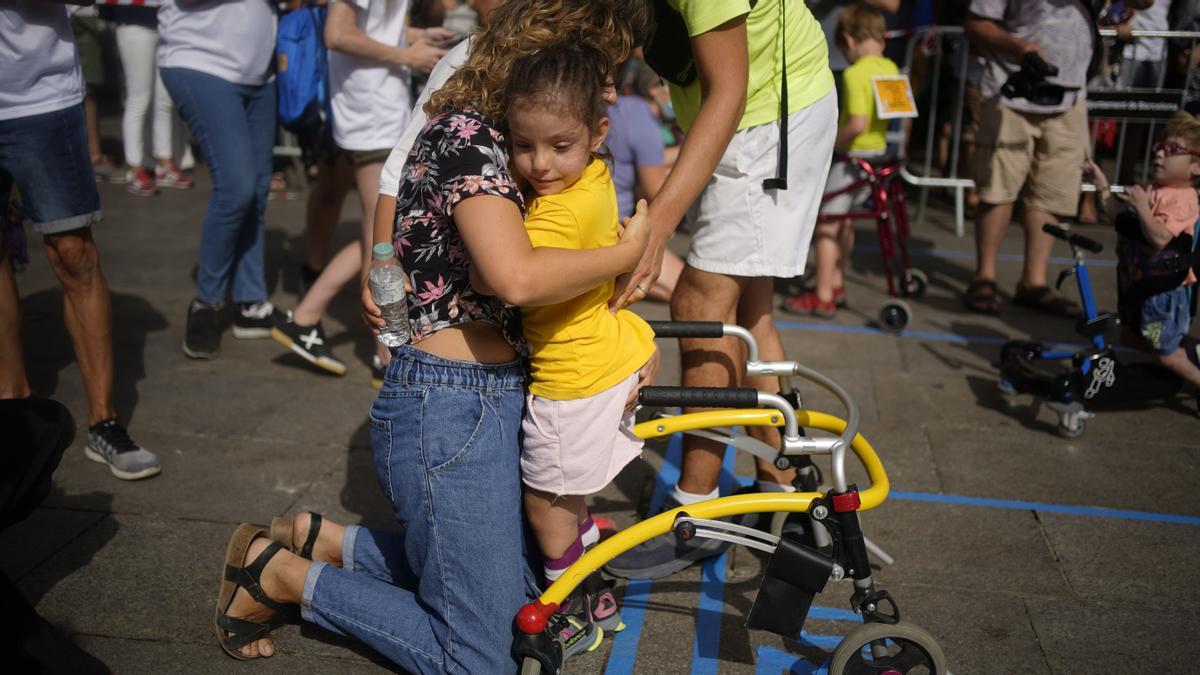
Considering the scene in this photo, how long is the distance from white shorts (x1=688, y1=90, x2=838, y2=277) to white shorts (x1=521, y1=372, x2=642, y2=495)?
2.56 ft

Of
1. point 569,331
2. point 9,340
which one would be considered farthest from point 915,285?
point 9,340

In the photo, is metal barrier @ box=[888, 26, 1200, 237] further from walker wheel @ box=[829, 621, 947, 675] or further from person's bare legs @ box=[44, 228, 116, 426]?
person's bare legs @ box=[44, 228, 116, 426]

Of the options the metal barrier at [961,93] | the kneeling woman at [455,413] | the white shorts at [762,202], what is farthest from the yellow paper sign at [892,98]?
the kneeling woman at [455,413]

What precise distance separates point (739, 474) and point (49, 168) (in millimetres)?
2781

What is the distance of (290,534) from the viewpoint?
3.04 m

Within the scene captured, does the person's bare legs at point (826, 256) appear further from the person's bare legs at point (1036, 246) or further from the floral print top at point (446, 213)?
the floral print top at point (446, 213)

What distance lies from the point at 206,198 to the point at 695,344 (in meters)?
6.55

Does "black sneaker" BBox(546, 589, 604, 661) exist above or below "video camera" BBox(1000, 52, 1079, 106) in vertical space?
below

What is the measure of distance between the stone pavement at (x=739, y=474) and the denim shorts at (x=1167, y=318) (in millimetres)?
375

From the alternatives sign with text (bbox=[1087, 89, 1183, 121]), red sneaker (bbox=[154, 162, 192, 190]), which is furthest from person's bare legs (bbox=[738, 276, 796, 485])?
red sneaker (bbox=[154, 162, 192, 190])

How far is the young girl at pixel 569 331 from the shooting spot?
2338 mm

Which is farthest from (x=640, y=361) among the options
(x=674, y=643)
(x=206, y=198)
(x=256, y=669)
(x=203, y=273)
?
(x=206, y=198)

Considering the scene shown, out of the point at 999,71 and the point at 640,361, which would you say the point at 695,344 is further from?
the point at 999,71

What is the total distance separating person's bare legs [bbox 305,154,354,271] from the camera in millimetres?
5379
